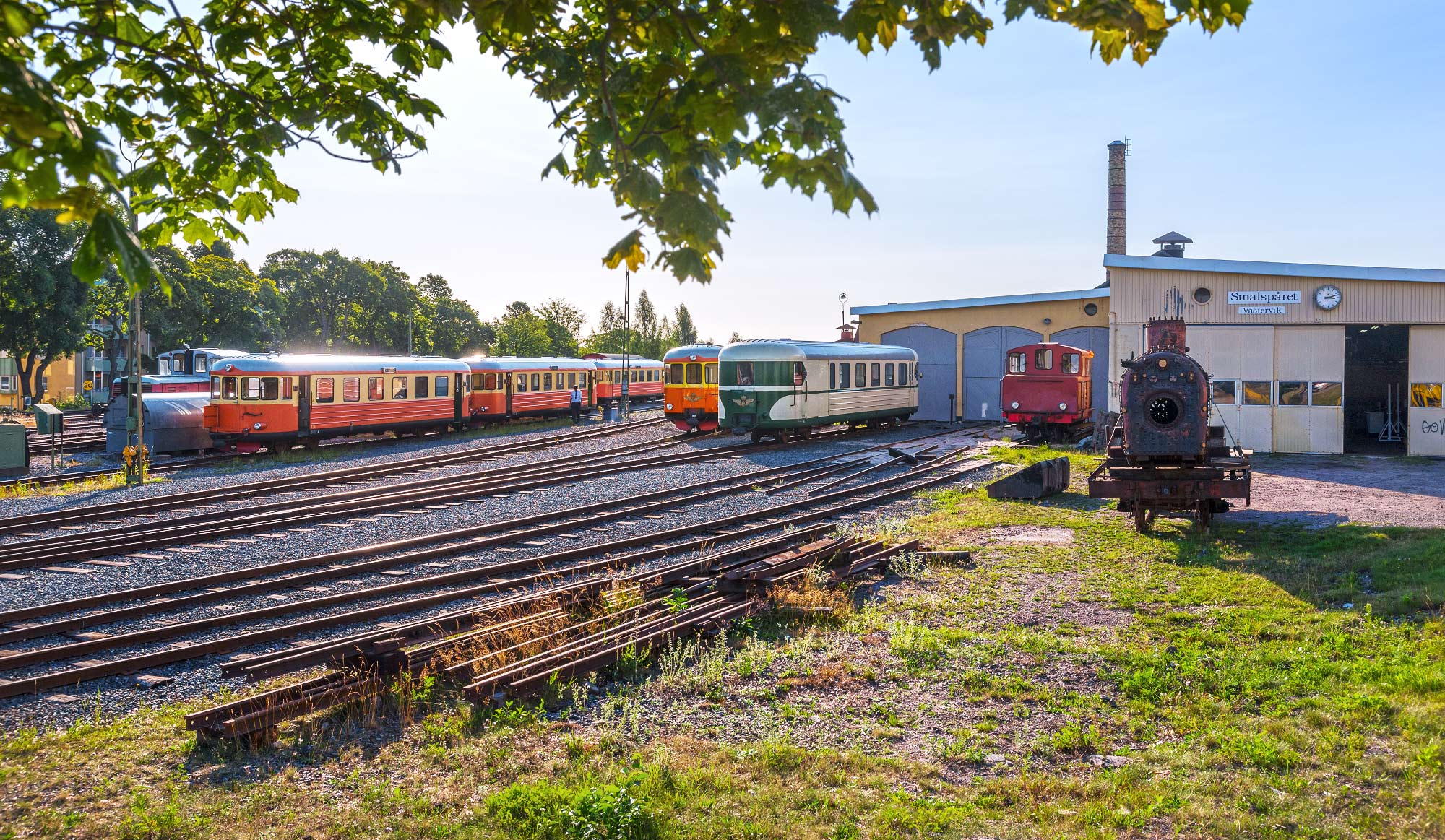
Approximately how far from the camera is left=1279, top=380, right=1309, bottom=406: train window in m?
24.5

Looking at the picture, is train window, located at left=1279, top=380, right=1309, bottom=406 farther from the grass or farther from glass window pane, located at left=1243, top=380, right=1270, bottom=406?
the grass

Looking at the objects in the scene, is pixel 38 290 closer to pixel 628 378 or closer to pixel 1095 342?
pixel 628 378

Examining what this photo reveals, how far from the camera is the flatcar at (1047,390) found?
26.6 metres

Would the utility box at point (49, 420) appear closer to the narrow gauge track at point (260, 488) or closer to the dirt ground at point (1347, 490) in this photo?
the narrow gauge track at point (260, 488)

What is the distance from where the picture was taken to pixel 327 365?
26438 mm

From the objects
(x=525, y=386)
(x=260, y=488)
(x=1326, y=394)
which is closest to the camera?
(x=260, y=488)

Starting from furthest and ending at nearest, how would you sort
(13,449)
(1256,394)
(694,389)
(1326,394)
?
(694,389) → (1256,394) → (1326,394) → (13,449)

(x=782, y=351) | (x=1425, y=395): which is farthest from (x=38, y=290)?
(x=1425, y=395)

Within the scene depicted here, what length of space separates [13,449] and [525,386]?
16552mm

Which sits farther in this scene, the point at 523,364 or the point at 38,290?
the point at 38,290

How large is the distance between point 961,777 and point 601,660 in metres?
3.01

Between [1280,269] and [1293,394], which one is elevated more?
[1280,269]

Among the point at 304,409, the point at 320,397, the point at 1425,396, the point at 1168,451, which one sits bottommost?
the point at 1168,451

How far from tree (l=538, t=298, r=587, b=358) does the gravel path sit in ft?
200
